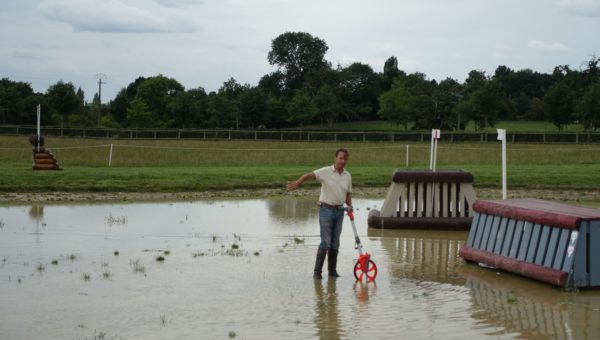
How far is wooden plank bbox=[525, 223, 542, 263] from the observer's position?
13031 mm

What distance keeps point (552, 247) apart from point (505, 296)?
112 centimetres

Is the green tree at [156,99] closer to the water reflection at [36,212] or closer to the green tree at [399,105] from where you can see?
the green tree at [399,105]

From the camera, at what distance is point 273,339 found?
949 centimetres

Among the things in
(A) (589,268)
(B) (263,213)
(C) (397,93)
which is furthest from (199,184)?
(C) (397,93)

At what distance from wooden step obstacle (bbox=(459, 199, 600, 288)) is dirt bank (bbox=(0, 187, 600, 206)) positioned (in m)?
12.8

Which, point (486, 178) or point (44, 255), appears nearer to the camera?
point (44, 255)

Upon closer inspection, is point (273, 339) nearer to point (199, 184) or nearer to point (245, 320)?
point (245, 320)

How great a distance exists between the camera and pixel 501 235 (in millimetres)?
14203

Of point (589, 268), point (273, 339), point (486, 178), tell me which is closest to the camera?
point (273, 339)

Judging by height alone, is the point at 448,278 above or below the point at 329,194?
below

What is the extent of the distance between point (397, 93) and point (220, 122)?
20.3 m

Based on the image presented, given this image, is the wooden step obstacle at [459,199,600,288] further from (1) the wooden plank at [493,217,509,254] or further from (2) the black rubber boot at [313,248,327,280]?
(2) the black rubber boot at [313,248,327,280]

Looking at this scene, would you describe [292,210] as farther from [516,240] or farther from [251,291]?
[251,291]

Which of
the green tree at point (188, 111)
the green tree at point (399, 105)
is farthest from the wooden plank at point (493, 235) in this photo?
the green tree at point (188, 111)
